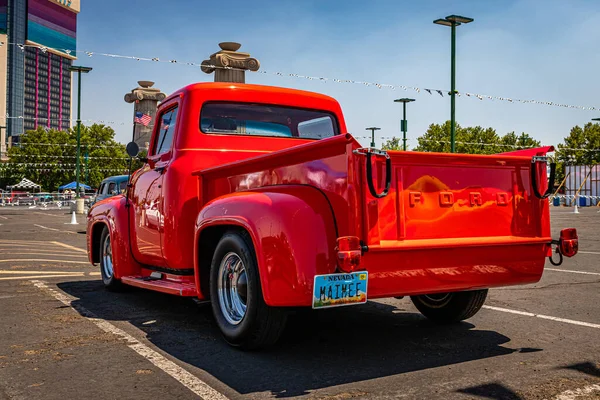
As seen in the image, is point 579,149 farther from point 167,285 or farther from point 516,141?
point 167,285

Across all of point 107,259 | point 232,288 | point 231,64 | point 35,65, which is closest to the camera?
point 232,288

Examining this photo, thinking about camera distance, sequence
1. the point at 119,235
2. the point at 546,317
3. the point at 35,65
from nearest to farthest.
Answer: the point at 546,317 → the point at 119,235 → the point at 35,65

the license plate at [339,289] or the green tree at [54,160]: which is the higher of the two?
the green tree at [54,160]

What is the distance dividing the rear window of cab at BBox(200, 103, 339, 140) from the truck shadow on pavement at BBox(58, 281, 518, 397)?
5.78 feet

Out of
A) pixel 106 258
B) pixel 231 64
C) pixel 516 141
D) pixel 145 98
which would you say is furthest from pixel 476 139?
pixel 106 258

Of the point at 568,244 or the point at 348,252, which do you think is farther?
the point at 568,244

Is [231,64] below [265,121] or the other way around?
the other way around

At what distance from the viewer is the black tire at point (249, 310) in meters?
4.09

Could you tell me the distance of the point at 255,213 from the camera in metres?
3.97

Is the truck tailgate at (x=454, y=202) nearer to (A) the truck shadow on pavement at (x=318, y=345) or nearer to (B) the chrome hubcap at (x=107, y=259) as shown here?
(A) the truck shadow on pavement at (x=318, y=345)

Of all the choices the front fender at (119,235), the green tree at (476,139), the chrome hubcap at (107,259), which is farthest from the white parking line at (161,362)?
the green tree at (476,139)

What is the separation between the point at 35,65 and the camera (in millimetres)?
170750

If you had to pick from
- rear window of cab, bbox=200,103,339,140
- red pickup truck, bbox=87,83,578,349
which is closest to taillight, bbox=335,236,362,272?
red pickup truck, bbox=87,83,578,349

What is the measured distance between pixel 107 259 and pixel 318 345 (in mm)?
3742
